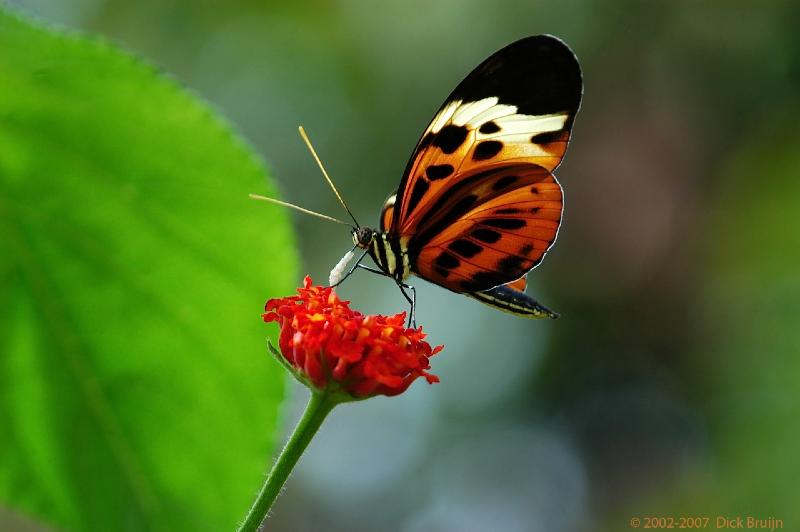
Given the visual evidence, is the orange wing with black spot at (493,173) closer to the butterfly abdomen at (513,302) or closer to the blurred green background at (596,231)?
the butterfly abdomen at (513,302)

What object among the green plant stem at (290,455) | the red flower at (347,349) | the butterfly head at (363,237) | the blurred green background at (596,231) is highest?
the blurred green background at (596,231)

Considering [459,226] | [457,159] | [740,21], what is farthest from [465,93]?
[740,21]

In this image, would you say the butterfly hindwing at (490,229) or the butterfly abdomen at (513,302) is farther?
the butterfly hindwing at (490,229)

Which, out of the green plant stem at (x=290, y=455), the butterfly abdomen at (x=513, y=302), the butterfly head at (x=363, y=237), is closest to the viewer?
the green plant stem at (x=290, y=455)

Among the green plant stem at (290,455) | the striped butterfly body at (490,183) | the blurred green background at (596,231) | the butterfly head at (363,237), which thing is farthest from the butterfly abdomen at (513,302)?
the blurred green background at (596,231)

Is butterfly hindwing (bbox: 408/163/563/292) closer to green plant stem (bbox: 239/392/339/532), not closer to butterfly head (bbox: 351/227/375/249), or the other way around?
butterfly head (bbox: 351/227/375/249)

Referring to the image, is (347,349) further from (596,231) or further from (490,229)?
(596,231)

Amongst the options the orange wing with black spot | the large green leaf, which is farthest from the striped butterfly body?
the large green leaf

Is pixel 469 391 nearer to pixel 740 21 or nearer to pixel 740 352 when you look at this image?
pixel 740 352
